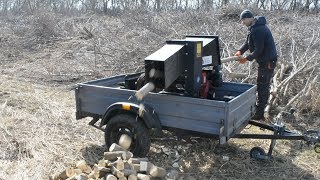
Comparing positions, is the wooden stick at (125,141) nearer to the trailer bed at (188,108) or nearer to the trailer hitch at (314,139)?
the trailer bed at (188,108)

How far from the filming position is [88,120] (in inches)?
257

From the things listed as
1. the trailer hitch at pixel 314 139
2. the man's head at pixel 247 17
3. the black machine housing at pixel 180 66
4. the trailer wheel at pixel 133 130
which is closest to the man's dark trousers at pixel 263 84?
the man's head at pixel 247 17

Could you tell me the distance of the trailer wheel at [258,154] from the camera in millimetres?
4934

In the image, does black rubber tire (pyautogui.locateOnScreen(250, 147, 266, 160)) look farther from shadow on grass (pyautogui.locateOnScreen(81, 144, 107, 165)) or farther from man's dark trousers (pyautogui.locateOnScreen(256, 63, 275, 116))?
shadow on grass (pyautogui.locateOnScreen(81, 144, 107, 165))

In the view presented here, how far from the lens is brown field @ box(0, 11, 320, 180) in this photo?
4.87 metres

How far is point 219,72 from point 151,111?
4.04ft

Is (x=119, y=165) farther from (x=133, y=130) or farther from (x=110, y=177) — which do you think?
(x=133, y=130)

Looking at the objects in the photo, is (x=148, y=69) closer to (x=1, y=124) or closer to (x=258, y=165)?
(x=258, y=165)

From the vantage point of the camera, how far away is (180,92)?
479cm

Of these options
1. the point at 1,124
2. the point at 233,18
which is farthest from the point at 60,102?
the point at 233,18

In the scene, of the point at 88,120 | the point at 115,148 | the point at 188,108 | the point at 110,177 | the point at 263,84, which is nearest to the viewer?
the point at 110,177

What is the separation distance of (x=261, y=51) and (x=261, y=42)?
143 mm

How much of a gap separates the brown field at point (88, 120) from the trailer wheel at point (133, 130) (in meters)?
0.43

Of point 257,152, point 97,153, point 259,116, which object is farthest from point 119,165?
point 259,116
